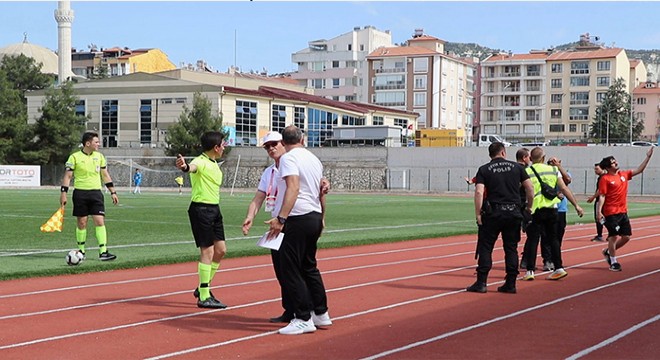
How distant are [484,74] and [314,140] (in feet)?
166

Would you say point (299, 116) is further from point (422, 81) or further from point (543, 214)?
point (543, 214)

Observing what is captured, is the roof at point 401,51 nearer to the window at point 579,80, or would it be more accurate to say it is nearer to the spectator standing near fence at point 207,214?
the window at point 579,80

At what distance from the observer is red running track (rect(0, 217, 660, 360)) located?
8156 mm

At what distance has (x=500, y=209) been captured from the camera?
11953 millimetres

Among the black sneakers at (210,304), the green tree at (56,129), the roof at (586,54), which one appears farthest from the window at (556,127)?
the black sneakers at (210,304)

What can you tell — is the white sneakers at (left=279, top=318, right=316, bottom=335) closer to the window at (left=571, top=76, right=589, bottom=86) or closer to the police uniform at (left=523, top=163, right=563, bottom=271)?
the police uniform at (left=523, top=163, right=563, bottom=271)

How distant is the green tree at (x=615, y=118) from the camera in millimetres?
107188

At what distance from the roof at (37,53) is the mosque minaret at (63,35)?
3281 centimetres

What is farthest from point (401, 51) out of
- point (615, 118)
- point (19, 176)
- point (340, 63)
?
point (19, 176)

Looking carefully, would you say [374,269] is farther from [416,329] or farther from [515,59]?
[515,59]

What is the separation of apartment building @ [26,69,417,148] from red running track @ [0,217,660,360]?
6478 cm

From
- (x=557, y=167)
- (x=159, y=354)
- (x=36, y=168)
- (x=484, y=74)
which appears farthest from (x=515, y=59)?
(x=159, y=354)

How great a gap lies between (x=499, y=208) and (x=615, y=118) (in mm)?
102203

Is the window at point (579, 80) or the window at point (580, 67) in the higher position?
the window at point (580, 67)
